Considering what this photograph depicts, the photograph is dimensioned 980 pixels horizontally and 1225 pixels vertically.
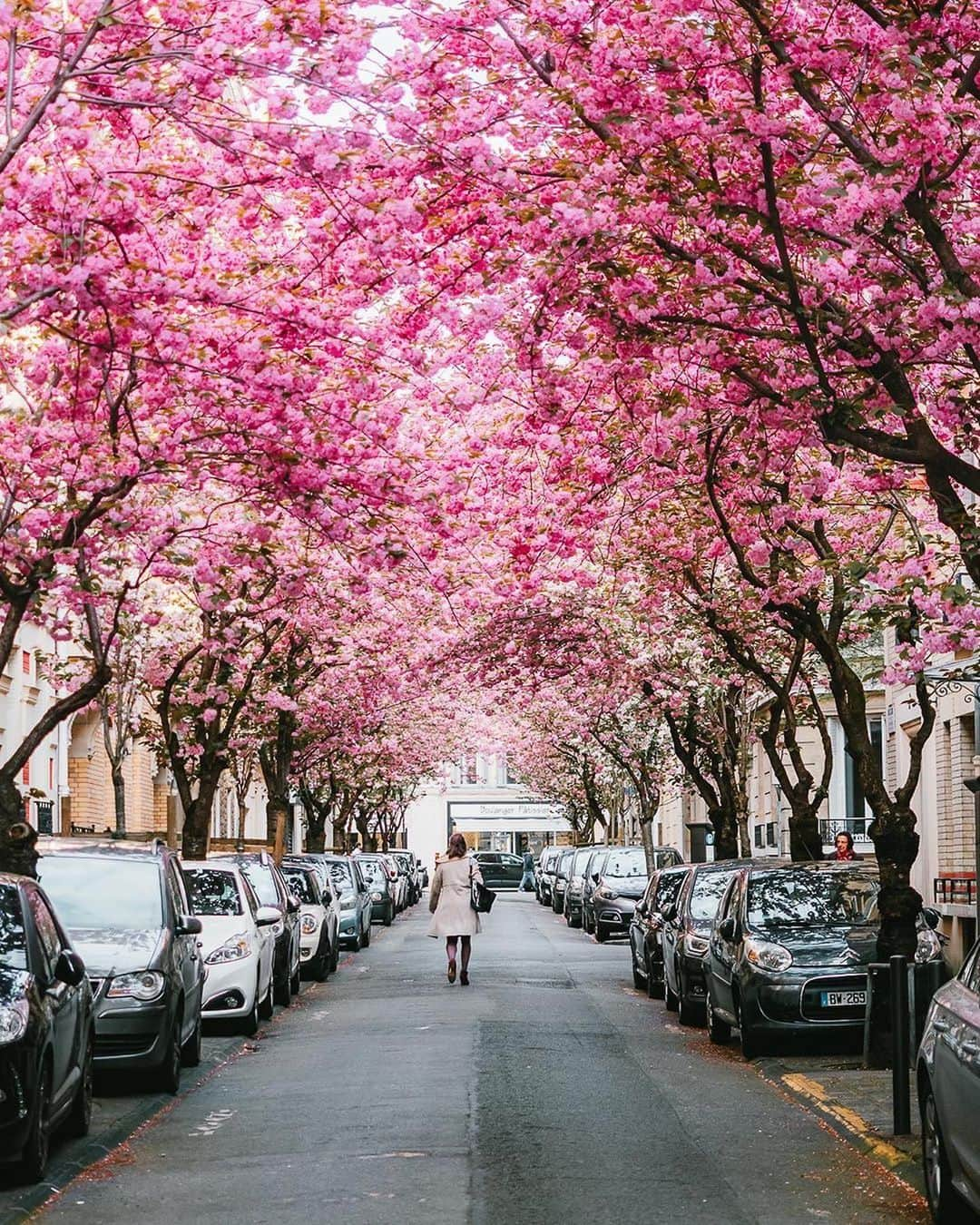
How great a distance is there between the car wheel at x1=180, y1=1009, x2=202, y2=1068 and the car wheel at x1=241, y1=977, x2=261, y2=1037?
273 cm

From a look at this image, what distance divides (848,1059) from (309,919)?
12.7 m

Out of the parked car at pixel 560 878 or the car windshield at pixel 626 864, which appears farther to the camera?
the parked car at pixel 560 878

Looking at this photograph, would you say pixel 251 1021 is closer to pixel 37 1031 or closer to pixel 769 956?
pixel 769 956

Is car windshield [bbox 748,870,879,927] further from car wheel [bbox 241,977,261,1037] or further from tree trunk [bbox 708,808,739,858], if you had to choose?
tree trunk [bbox 708,808,739,858]

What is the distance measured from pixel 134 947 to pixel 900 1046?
555cm

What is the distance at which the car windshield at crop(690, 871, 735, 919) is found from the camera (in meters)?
21.2

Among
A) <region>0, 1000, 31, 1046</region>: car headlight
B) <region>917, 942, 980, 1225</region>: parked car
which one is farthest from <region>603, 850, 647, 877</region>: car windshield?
<region>917, 942, 980, 1225</region>: parked car

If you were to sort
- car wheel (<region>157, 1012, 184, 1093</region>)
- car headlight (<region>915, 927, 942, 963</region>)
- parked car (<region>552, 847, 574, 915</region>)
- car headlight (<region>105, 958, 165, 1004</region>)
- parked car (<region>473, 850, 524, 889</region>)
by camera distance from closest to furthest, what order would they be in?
car headlight (<region>105, 958, 165, 1004</region>)
car wheel (<region>157, 1012, 184, 1093</region>)
car headlight (<region>915, 927, 942, 963</region>)
parked car (<region>552, 847, 574, 915</region>)
parked car (<region>473, 850, 524, 889</region>)

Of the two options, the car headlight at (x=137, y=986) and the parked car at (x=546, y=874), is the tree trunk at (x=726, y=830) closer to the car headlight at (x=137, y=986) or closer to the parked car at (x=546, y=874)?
the car headlight at (x=137, y=986)

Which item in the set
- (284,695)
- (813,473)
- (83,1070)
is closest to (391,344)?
(813,473)

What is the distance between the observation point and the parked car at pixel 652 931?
24328mm

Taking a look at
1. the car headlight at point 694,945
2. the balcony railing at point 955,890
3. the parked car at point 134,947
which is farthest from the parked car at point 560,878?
the parked car at point 134,947

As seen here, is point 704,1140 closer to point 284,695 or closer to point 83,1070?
point 83,1070

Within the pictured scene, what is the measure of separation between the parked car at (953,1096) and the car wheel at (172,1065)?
21.5ft
